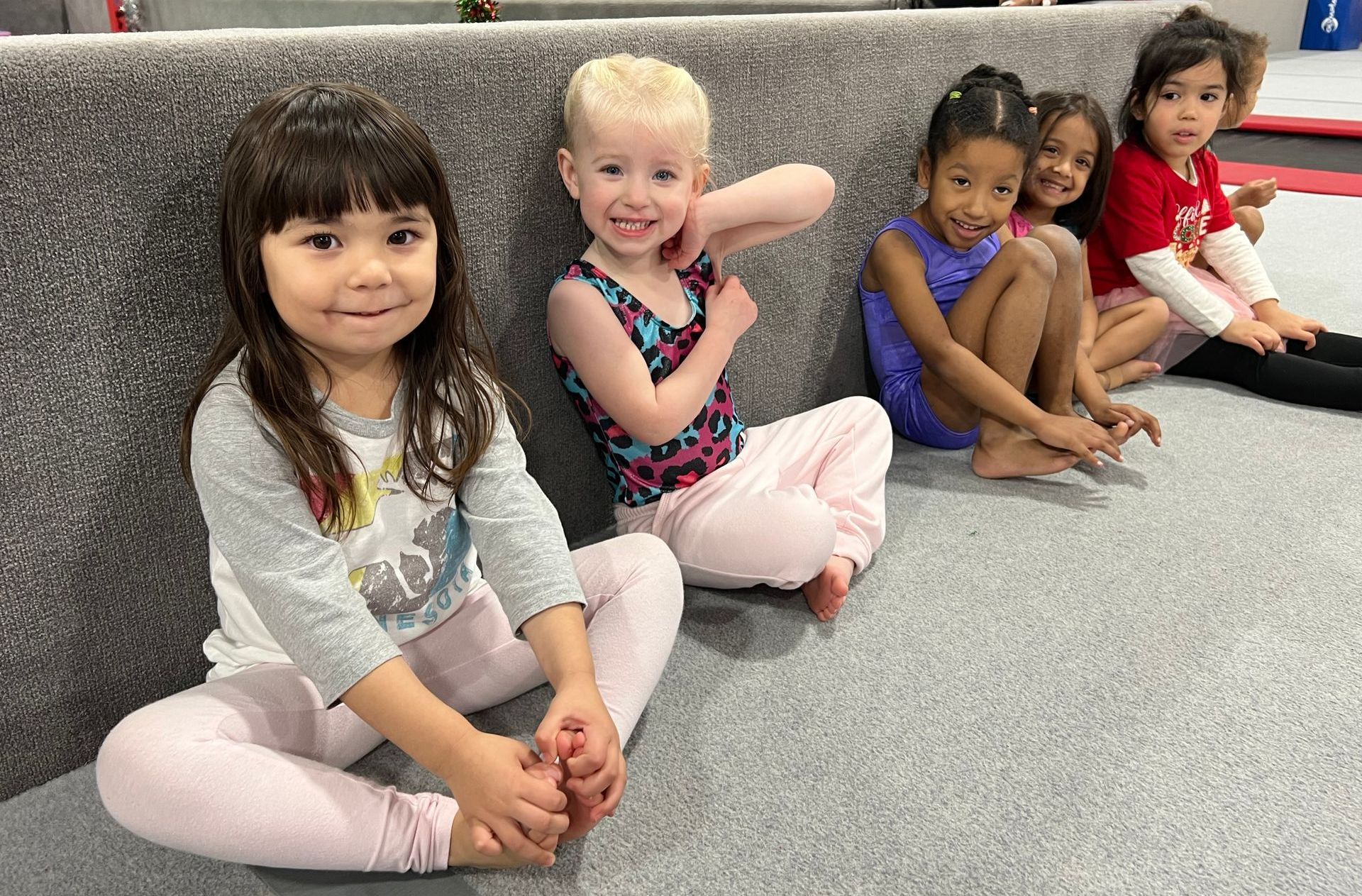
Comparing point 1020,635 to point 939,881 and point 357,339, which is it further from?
point 357,339

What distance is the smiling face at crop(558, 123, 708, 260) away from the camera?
92cm

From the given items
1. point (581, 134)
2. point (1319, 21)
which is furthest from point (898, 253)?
point (1319, 21)

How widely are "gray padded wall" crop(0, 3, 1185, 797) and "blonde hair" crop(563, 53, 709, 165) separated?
34 mm

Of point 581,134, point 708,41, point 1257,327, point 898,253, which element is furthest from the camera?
point 1257,327

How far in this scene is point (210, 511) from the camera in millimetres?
691

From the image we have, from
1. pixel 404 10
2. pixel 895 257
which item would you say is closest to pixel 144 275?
pixel 895 257

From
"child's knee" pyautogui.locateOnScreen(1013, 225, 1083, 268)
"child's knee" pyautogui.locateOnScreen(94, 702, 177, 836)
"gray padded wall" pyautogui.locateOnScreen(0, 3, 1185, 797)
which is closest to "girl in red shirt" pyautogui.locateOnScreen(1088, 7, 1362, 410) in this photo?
"child's knee" pyautogui.locateOnScreen(1013, 225, 1083, 268)

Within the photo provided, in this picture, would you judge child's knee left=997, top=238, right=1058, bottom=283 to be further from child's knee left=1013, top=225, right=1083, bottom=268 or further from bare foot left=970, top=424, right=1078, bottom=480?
bare foot left=970, top=424, right=1078, bottom=480

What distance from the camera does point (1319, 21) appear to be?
737cm

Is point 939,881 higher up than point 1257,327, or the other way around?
point 1257,327

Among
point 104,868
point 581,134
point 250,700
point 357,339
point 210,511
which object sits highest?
point 581,134

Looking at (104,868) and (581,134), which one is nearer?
(104,868)

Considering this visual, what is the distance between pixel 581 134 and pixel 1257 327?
1.20 meters

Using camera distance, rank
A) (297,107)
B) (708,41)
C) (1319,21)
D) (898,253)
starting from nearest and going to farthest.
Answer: (297,107) → (708,41) → (898,253) → (1319,21)
